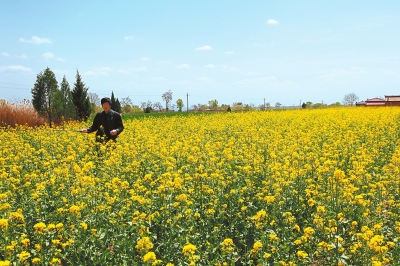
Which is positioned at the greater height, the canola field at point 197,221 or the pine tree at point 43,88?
the pine tree at point 43,88

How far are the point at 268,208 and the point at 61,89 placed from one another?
25.7 meters

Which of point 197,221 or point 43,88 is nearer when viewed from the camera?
point 197,221

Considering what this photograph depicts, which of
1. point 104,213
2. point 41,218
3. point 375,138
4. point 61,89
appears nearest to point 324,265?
point 104,213

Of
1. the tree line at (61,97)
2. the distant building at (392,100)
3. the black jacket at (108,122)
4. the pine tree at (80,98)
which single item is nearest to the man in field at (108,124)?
the black jacket at (108,122)

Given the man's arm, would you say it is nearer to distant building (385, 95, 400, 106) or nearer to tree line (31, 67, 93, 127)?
tree line (31, 67, 93, 127)

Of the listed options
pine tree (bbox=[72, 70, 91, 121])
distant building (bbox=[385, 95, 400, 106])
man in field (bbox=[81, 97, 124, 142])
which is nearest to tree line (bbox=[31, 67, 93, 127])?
pine tree (bbox=[72, 70, 91, 121])

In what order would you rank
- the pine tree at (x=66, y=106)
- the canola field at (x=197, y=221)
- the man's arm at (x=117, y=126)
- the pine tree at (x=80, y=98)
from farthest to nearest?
the pine tree at (x=80, y=98) → the pine tree at (x=66, y=106) → the man's arm at (x=117, y=126) → the canola field at (x=197, y=221)

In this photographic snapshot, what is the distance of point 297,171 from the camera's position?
268 inches

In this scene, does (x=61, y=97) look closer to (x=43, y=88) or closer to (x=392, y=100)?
(x=43, y=88)

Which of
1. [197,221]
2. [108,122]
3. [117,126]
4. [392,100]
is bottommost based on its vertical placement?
[197,221]

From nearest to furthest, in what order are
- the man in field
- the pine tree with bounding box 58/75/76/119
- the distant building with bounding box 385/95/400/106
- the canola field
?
1. the canola field
2. the man in field
3. the pine tree with bounding box 58/75/76/119
4. the distant building with bounding box 385/95/400/106

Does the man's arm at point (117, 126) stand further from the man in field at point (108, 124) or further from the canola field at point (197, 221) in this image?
the canola field at point (197, 221)

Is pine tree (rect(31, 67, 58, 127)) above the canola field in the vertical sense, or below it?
above

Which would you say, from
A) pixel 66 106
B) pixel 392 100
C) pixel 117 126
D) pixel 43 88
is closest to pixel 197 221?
pixel 117 126
